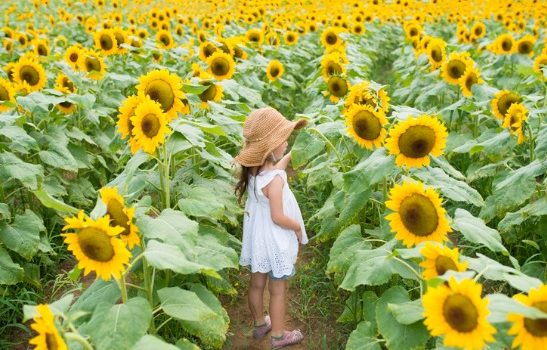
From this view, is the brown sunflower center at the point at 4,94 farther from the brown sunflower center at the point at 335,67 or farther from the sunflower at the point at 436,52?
the sunflower at the point at 436,52

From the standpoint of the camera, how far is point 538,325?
5.69 feet

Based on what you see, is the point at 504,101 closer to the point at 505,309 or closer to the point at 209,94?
the point at 209,94

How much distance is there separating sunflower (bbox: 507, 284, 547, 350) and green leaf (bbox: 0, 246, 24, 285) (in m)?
2.78

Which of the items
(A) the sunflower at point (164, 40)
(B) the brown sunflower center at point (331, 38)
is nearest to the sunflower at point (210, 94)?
(A) the sunflower at point (164, 40)

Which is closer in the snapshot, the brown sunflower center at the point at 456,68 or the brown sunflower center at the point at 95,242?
the brown sunflower center at the point at 95,242

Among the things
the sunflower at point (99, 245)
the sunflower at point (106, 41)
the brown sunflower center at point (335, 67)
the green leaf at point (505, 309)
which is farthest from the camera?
the sunflower at point (106, 41)

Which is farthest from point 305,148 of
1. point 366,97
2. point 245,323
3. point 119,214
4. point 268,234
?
point 119,214

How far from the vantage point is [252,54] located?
7.31 metres

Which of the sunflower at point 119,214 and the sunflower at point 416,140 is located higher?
the sunflower at point 416,140

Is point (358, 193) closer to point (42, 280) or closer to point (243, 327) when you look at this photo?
point (243, 327)

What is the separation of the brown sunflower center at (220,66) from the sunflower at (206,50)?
1.69ft

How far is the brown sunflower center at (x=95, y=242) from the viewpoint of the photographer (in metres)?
2.12

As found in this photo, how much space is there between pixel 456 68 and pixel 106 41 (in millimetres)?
3519

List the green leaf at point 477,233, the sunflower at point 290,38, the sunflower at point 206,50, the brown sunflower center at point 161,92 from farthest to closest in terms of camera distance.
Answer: the sunflower at point 290,38, the sunflower at point 206,50, the brown sunflower center at point 161,92, the green leaf at point 477,233
